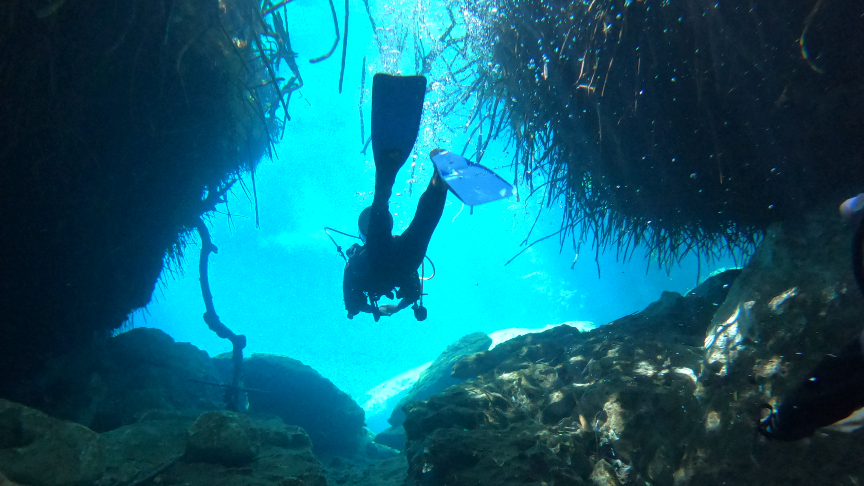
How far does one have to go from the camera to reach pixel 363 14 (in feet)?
43.5

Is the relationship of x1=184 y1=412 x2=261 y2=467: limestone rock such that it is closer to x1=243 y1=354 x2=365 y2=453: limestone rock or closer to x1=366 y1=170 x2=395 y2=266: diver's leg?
x1=366 y1=170 x2=395 y2=266: diver's leg

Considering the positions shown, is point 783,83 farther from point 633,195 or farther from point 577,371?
point 577,371

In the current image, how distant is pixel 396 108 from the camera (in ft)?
12.9

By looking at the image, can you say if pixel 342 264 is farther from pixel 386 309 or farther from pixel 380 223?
pixel 380 223

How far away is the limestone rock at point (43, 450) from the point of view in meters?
2.24

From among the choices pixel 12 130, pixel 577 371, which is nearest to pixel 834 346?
pixel 577 371

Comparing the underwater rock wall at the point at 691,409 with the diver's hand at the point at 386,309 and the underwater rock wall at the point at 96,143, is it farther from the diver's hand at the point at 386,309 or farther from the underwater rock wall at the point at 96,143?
the underwater rock wall at the point at 96,143

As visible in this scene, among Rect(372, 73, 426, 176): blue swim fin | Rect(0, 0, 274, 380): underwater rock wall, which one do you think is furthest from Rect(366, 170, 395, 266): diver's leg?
Rect(0, 0, 274, 380): underwater rock wall

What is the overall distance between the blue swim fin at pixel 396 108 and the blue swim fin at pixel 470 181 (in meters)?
0.56

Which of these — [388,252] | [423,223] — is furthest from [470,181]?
[388,252]

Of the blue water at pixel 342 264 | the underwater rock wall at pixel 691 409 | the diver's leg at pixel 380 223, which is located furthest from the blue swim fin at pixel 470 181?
the underwater rock wall at pixel 691 409

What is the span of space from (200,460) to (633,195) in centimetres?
572

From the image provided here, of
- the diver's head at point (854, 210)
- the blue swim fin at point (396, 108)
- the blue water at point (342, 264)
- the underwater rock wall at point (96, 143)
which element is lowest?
the diver's head at point (854, 210)

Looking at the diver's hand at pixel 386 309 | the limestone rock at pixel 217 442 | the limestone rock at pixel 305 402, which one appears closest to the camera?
the limestone rock at pixel 217 442
